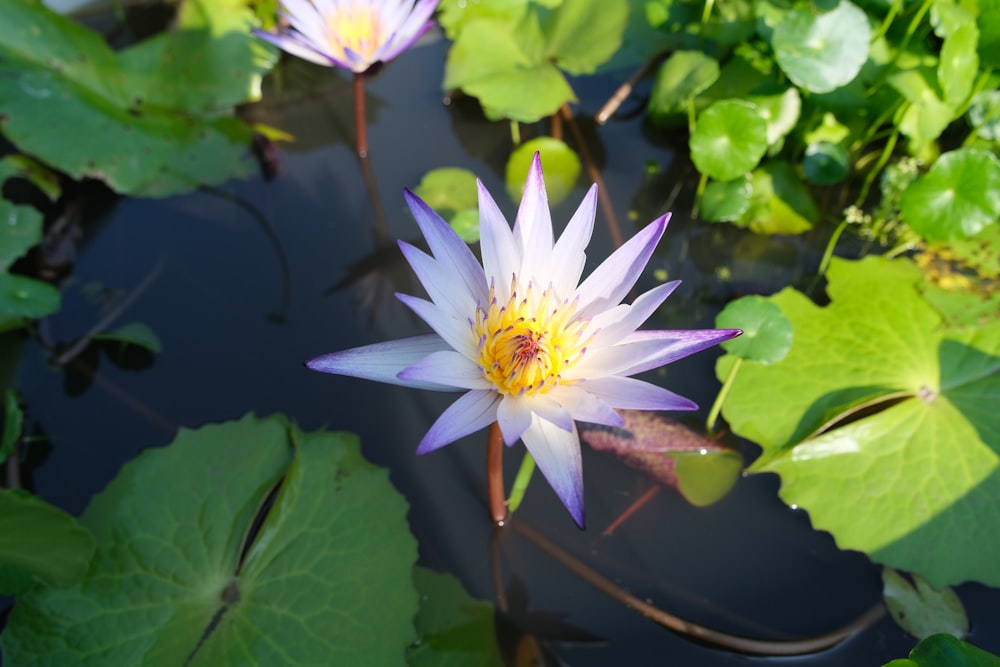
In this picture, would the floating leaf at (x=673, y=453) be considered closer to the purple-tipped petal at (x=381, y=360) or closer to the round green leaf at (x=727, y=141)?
the purple-tipped petal at (x=381, y=360)

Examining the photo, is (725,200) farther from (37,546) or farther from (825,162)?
(37,546)

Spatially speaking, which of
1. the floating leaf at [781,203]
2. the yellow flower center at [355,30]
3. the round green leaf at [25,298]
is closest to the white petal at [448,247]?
the yellow flower center at [355,30]

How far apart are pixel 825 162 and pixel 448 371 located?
2284mm

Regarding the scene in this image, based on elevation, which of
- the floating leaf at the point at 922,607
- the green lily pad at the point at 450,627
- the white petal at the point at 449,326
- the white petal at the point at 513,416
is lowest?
the floating leaf at the point at 922,607

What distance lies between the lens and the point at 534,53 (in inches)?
125

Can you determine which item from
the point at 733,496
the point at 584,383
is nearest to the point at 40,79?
the point at 584,383

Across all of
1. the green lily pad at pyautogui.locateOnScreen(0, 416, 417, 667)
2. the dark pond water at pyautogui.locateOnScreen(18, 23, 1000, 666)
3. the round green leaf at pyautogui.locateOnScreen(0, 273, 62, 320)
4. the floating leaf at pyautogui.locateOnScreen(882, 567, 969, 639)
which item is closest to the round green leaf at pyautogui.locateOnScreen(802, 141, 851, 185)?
the dark pond water at pyautogui.locateOnScreen(18, 23, 1000, 666)

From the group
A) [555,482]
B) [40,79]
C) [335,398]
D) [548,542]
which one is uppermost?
[40,79]

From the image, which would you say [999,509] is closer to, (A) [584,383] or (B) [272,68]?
(A) [584,383]

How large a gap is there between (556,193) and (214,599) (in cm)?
218

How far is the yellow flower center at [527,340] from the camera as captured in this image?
5.06 feet

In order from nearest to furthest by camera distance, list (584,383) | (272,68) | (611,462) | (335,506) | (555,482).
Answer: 1. (555,482)
2. (584,383)
3. (335,506)
4. (611,462)
5. (272,68)

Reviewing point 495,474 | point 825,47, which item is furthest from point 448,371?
point 825,47

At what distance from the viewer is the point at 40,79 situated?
283cm
